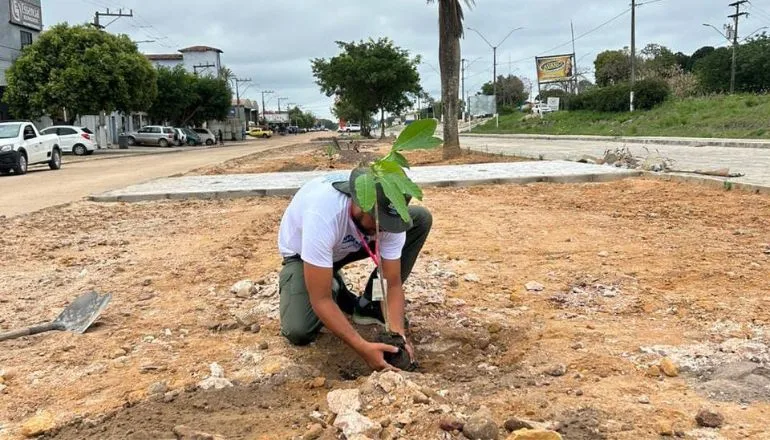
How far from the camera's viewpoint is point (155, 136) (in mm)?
43125

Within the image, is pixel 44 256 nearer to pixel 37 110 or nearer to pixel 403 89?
pixel 37 110

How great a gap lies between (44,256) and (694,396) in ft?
19.0

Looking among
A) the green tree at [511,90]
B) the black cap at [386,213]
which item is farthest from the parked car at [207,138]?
the black cap at [386,213]

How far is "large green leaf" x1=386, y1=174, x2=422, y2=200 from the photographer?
98.3 inches

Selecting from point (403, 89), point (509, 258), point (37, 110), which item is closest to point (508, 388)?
point (509, 258)

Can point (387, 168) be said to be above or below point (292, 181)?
above

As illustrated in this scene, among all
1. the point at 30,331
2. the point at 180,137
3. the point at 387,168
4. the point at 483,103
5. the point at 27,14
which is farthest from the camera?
the point at 483,103

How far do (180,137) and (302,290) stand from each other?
4446 cm

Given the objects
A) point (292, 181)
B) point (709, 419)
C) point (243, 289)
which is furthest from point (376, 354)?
point (292, 181)

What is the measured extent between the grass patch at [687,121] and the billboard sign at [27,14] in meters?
30.3

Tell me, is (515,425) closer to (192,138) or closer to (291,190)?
(291,190)

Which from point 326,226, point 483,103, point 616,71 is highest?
point 616,71

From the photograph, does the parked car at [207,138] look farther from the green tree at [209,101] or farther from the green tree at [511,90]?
the green tree at [511,90]

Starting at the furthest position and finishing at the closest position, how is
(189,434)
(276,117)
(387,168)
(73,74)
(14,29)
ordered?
1. (276,117)
2. (14,29)
3. (73,74)
4. (387,168)
5. (189,434)
